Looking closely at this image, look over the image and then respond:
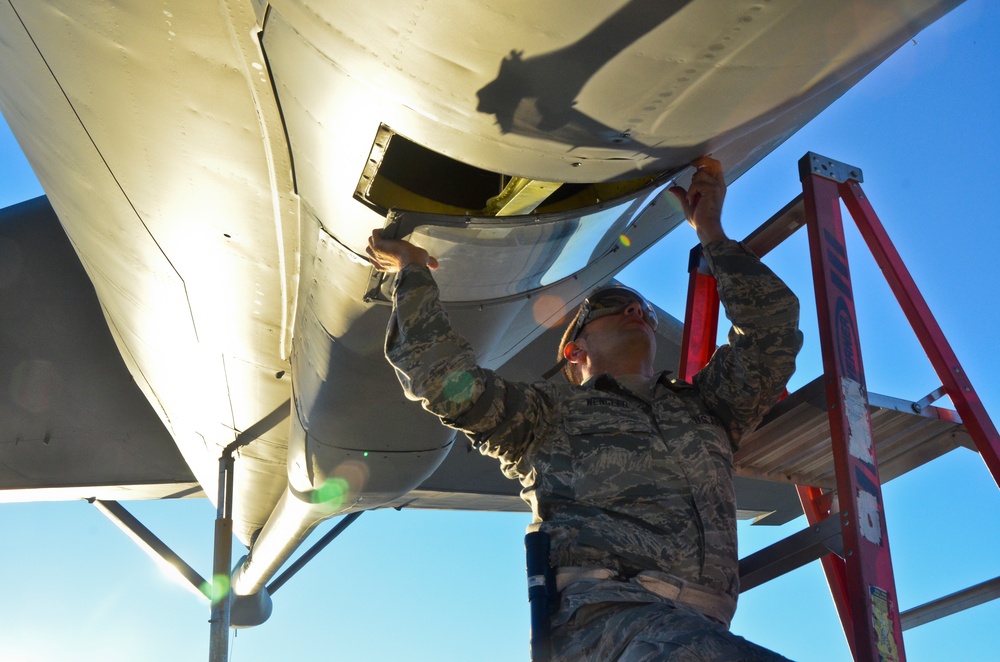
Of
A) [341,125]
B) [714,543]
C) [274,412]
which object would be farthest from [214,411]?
[714,543]

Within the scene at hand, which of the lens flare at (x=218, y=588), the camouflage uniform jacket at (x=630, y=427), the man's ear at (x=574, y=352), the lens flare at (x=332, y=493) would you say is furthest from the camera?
the lens flare at (x=218, y=588)

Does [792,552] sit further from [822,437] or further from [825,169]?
[825,169]

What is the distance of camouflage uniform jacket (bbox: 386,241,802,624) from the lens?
2.43 meters

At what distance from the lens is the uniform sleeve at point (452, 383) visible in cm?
266

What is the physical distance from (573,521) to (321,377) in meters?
2.22

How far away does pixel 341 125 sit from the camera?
2705 millimetres

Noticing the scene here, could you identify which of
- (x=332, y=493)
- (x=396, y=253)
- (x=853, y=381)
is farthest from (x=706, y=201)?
(x=332, y=493)

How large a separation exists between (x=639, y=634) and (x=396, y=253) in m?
1.47

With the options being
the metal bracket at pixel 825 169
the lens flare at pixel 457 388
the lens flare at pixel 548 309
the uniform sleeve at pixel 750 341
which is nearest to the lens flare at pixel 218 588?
the lens flare at pixel 548 309

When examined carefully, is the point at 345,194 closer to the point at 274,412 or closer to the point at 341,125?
the point at 341,125

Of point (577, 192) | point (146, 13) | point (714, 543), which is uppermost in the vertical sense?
point (146, 13)

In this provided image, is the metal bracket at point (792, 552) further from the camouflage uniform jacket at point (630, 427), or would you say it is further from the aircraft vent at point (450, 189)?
the aircraft vent at point (450, 189)

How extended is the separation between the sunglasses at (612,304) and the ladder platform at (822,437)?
0.55 metres

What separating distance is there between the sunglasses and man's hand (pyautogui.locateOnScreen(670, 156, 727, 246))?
0.33 metres
